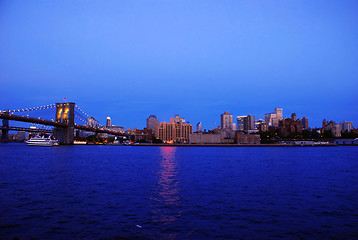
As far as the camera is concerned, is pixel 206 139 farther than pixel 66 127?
Yes

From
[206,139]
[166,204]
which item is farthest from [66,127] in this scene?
[166,204]

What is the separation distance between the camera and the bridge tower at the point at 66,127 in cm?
12344

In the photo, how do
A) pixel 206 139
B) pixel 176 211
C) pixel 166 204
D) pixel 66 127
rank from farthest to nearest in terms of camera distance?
1. pixel 206 139
2. pixel 66 127
3. pixel 166 204
4. pixel 176 211

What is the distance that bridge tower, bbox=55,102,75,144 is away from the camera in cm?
12344

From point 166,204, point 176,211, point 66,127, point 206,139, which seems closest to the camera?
point 176,211

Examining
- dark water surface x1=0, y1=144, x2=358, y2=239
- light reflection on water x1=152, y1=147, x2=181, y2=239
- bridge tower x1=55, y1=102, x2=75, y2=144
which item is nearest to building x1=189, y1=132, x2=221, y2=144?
bridge tower x1=55, y1=102, x2=75, y2=144

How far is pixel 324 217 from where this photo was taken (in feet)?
42.2

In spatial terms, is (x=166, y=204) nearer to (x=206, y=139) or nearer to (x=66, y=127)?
(x=66, y=127)

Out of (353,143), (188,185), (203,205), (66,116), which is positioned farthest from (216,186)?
(353,143)

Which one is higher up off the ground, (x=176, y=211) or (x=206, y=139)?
(x=206, y=139)

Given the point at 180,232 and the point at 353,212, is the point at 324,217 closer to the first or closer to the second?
the point at 353,212

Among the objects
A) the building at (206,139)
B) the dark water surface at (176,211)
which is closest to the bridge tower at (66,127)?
the building at (206,139)

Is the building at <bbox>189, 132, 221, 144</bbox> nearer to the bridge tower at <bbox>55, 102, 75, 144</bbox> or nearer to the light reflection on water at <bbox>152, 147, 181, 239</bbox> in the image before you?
the bridge tower at <bbox>55, 102, 75, 144</bbox>

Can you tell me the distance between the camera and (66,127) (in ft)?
398
